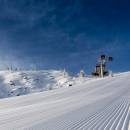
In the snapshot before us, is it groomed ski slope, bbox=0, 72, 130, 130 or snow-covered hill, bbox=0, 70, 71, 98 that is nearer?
groomed ski slope, bbox=0, 72, 130, 130

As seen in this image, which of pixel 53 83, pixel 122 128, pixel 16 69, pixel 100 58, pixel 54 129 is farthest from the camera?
pixel 16 69

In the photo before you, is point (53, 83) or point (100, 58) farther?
point (53, 83)

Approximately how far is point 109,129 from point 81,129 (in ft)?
2.29

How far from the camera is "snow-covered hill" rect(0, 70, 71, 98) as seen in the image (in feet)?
199

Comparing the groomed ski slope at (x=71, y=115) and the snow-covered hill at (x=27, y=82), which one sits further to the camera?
the snow-covered hill at (x=27, y=82)

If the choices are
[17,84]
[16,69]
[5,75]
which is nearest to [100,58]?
[17,84]

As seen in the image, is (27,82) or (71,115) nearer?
(71,115)

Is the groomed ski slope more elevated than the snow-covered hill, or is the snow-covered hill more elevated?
the groomed ski slope

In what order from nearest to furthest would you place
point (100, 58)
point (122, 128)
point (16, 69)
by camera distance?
point (122, 128) < point (100, 58) < point (16, 69)

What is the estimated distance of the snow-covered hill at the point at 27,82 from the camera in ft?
199

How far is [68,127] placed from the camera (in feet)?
24.6

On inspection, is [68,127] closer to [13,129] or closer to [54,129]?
[54,129]

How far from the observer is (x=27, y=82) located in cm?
6875

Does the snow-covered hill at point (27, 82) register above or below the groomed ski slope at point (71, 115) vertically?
below
